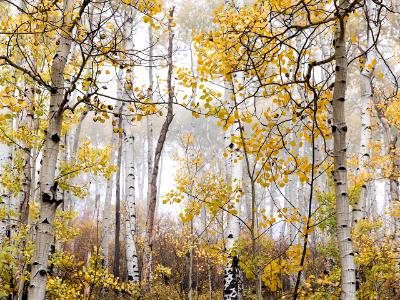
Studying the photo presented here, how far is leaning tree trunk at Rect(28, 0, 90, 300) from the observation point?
265cm

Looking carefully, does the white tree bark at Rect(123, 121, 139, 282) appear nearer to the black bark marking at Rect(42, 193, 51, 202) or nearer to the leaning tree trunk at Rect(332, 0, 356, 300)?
the black bark marking at Rect(42, 193, 51, 202)

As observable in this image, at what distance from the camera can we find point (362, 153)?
6.81 metres

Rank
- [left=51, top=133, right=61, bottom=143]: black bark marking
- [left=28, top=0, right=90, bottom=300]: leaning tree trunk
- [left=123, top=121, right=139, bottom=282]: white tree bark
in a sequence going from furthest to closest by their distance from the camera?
[left=123, top=121, right=139, bottom=282]: white tree bark → [left=51, top=133, right=61, bottom=143]: black bark marking → [left=28, top=0, right=90, bottom=300]: leaning tree trunk

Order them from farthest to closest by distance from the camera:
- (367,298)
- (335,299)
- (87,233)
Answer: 1. (87,233)
2. (367,298)
3. (335,299)

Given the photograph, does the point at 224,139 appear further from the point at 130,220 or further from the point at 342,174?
the point at 342,174

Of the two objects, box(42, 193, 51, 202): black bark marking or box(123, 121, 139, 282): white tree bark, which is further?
box(123, 121, 139, 282): white tree bark

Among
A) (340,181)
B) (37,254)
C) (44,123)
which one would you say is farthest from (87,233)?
(340,181)

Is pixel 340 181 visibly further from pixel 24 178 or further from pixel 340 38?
pixel 24 178

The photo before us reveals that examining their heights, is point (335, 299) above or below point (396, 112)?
below

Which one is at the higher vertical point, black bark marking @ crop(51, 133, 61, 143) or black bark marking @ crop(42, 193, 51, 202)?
black bark marking @ crop(51, 133, 61, 143)

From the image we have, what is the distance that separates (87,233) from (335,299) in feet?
35.4

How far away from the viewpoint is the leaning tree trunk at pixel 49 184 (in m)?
2.65

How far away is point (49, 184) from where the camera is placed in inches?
110

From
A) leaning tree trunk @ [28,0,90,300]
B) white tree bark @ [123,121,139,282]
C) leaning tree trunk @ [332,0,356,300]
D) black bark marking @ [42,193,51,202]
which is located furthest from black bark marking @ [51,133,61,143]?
white tree bark @ [123,121,139,282]
